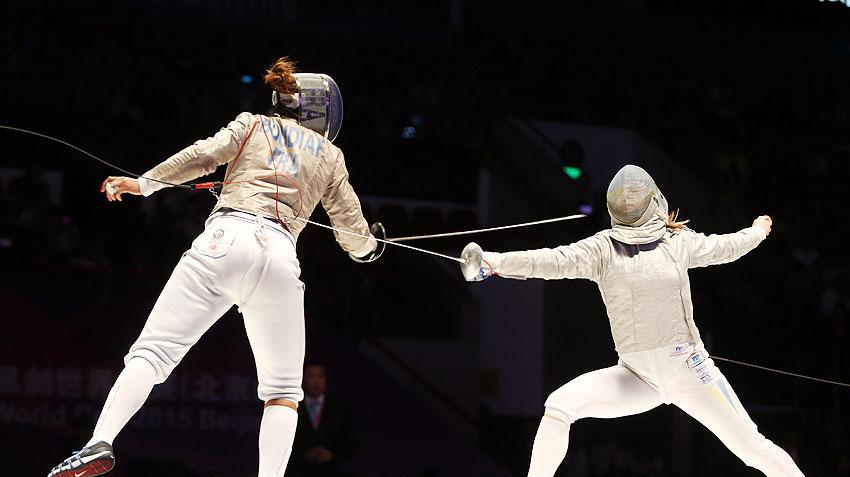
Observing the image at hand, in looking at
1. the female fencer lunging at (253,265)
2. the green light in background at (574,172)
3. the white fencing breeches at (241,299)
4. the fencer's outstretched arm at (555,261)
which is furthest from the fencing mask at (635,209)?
the green light in background at (574,172)

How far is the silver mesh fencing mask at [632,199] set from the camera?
385cm

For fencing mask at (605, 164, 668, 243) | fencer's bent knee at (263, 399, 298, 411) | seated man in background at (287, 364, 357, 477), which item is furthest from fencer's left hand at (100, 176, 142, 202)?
seated man in background at (287, 364, 357, 477)

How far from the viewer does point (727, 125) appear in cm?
1013

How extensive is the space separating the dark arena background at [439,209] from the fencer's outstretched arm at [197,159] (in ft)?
7.55

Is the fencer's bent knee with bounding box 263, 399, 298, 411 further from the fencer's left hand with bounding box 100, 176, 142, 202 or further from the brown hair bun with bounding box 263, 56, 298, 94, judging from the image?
the brown hair bun with bounding box 263, 56, 298, 94

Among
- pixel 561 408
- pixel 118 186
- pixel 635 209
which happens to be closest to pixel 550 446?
pixel 561 408

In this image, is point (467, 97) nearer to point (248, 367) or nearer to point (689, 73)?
point (689, 73)

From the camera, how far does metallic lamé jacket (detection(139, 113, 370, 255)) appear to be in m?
3.44

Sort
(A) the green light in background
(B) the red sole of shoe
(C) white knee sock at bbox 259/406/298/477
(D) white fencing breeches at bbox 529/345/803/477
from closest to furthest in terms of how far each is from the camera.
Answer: (B) the red sole of shoe
(C) white knee sock at bbox 259/406/298/477
(D) white fencing breeches at bbox 529/345/803/477
(A) the green light in background

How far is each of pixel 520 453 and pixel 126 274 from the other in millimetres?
3383

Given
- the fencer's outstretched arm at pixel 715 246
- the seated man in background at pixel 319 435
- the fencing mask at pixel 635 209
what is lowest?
the seated man in background at pixel 319 435

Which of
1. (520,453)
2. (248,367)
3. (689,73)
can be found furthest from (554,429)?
(689,73)

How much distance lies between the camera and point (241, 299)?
3.40 m

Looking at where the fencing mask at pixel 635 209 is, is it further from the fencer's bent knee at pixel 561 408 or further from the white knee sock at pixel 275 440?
the white knee sock at pixel 275 440
